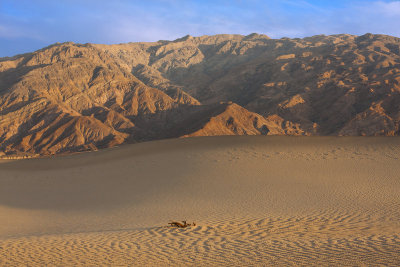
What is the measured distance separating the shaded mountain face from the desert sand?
172 feet

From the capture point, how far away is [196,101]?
115312 millimetres

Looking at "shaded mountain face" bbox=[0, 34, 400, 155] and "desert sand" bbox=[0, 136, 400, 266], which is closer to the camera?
"desert sand" bbox=[0, 136, 400, 266]

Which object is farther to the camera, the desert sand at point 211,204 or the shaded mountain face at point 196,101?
the shaded mountain face at point 196,101

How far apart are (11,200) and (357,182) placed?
17.5 m

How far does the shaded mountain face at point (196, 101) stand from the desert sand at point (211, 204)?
52.6 m

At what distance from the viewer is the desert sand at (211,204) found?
8.59 m

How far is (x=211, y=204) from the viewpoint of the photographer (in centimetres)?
1620

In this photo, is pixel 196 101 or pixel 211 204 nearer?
pixel 211 204

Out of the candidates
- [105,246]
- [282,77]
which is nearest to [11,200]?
[105,246]

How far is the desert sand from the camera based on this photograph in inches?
338

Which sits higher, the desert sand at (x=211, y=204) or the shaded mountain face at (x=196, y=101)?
the shaded mountain face at (x=196, y=101)

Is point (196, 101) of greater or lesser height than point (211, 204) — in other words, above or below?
above

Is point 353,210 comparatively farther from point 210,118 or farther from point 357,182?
point 210,118

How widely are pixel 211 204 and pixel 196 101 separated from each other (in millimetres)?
99931
